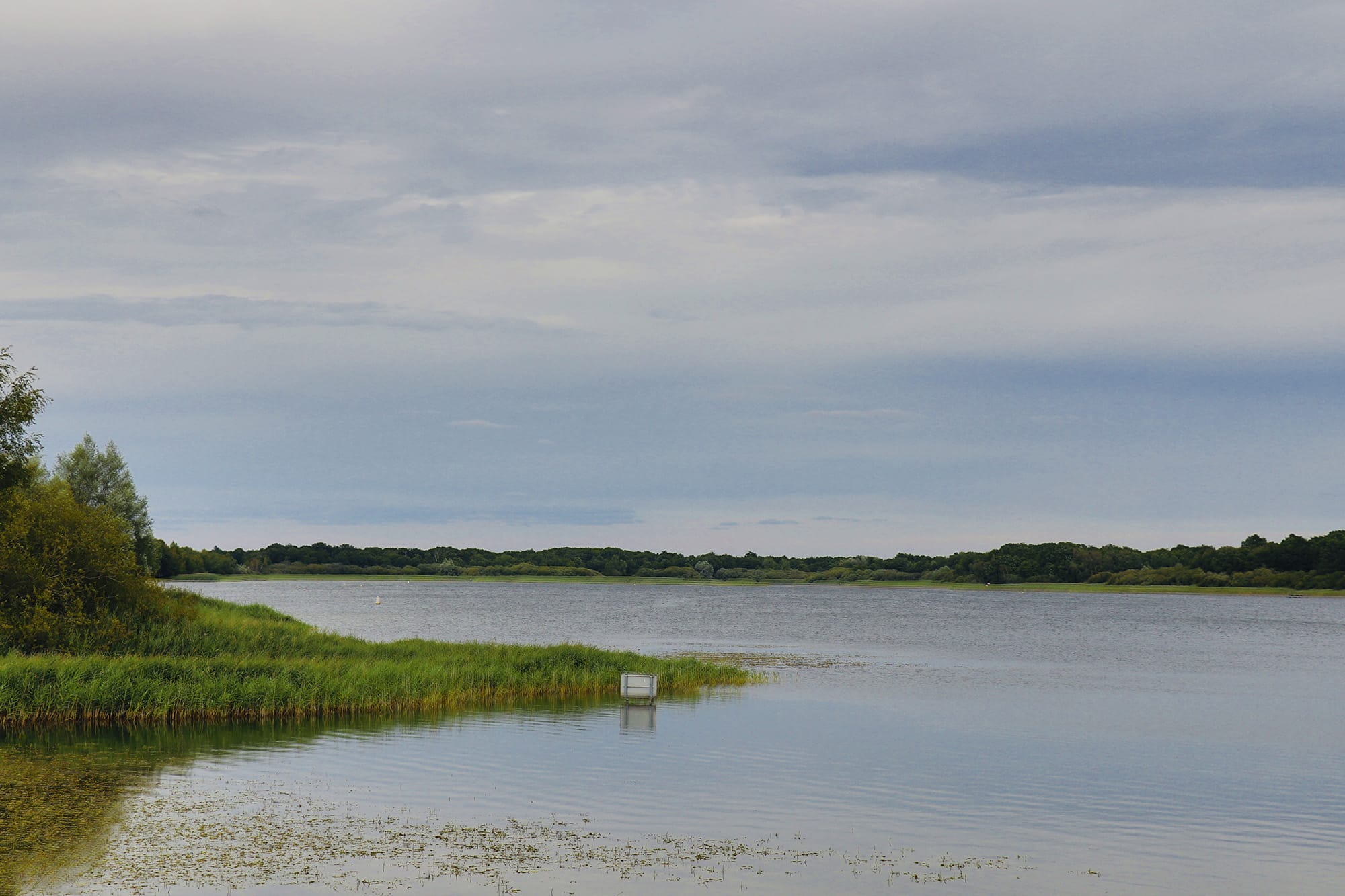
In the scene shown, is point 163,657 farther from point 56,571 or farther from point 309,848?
point 309,848

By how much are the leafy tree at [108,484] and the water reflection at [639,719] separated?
76698 millimetres

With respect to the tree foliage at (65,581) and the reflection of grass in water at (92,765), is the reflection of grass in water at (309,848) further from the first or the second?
the tree foliage at (65,581)

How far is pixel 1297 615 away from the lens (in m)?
150

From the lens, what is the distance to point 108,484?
358ft

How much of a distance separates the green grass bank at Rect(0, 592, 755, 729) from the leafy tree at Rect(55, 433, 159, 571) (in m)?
55.9

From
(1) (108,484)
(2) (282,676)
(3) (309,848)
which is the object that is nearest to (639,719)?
(2) (282,676)

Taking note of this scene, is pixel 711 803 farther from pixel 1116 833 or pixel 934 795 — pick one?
pixel 1116 833

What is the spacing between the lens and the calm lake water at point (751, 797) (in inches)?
787

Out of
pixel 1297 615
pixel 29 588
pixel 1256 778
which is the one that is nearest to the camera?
pixel 1256 778

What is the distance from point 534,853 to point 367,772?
954 cm

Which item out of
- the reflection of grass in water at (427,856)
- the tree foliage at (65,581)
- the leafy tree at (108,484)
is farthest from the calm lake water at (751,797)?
the leafy tree at (108,484)

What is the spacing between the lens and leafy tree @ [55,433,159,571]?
105875 millimetres

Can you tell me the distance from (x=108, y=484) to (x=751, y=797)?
98824mm

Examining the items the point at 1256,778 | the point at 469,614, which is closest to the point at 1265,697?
the point at 1256,778
